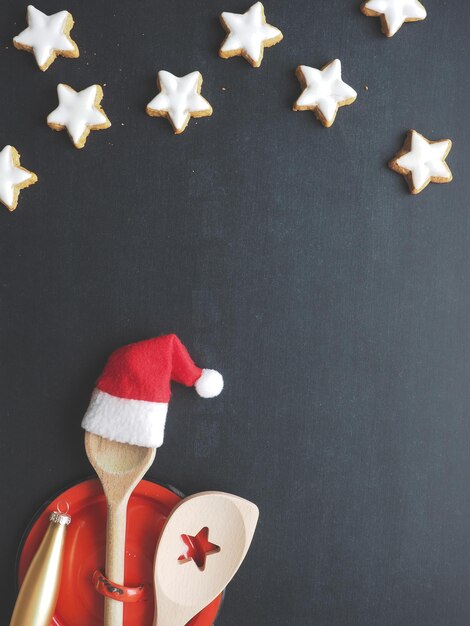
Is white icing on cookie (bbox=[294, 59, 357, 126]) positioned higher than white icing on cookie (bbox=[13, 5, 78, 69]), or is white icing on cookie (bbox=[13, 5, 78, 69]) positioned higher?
white icing on cookie (bbox=[13, 5, 78, 69])

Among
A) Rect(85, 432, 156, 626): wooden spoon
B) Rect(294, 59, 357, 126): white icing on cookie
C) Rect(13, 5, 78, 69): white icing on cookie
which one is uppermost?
Rect(13, 5, 78, 69): white icing on cookie

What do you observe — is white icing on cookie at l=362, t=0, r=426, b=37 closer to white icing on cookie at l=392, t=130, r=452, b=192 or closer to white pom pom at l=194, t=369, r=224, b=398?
white icing on cookie at l=392, t=130, r=452, b=192

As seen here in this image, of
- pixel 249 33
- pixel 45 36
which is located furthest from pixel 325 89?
pixel 45 36

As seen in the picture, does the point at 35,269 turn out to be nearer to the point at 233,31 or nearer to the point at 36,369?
the point at 36,369

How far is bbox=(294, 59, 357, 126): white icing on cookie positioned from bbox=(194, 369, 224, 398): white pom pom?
15.9 inches

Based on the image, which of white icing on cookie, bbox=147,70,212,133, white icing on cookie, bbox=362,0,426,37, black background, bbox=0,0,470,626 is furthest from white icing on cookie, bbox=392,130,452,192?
white icing on cookie, bbox=147,70,212,133

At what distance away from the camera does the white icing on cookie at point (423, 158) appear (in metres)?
0.88

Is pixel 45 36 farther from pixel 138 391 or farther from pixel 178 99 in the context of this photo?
pixel 138 391

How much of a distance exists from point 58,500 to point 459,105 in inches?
32.7

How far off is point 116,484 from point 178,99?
1.83ft

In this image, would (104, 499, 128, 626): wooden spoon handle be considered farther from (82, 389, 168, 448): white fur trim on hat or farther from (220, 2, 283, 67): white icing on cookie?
(220, 2, 283, 67): white icing on cookie

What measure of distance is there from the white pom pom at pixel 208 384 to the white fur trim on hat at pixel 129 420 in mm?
55

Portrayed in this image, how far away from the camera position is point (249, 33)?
87cm

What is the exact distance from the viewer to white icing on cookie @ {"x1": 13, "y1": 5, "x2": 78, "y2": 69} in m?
0.87
